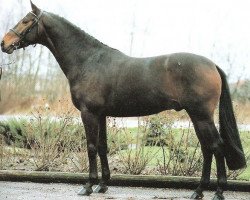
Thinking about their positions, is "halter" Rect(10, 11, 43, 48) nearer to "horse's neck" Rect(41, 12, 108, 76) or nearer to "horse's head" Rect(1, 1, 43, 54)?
"horse's head" Rect(1, 1, 43, 54)

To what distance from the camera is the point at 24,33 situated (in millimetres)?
6469

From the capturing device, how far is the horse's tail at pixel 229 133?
19.8ft

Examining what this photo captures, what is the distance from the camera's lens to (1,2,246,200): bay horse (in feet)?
19.1

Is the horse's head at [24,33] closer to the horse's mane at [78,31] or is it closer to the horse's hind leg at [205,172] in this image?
the horse's mane at [78,31]

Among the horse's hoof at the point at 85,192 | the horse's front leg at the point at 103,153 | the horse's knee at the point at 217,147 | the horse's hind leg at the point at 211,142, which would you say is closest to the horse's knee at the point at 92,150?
the horse's front leg at the point at 103,153

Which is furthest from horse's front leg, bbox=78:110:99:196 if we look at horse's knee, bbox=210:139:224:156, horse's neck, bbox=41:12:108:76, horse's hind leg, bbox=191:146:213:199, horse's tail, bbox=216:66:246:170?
horse's tail, bbox=216:66:246:170

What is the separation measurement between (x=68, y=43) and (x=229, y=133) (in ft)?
8.32

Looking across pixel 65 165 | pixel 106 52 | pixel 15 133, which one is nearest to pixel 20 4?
pixel 15 133

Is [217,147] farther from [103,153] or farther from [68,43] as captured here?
[68,43]

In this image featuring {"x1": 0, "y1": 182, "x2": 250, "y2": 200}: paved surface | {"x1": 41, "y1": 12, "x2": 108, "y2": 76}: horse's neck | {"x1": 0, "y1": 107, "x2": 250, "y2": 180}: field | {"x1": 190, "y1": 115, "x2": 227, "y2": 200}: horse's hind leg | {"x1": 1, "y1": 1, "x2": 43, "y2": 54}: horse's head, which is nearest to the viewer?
{"x1": 190, "y1": 115, "x2": 227, "y2": 200}: horse's hind leg

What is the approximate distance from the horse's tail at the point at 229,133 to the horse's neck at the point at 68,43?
182cm

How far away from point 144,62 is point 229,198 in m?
2.15

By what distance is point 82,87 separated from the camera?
6.30 meters

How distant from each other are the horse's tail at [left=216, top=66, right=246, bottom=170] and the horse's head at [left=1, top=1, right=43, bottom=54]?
102 inches
